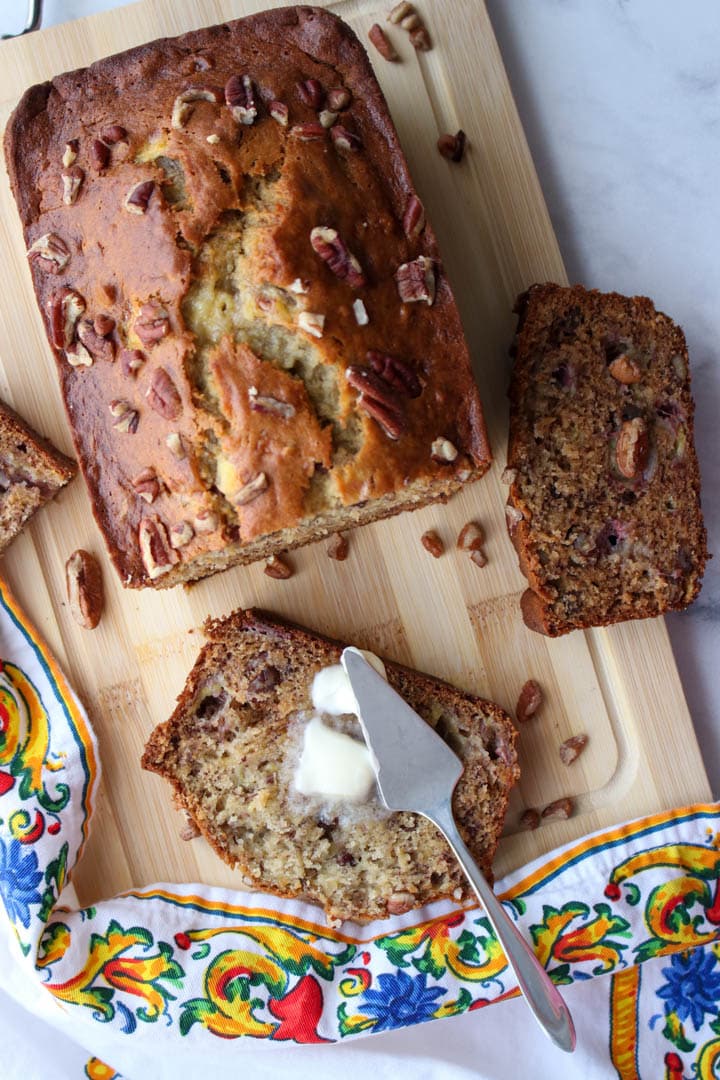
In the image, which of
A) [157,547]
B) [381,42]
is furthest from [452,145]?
[157,547]

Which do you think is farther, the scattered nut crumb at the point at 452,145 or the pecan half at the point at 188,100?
the scattered nut crumb at the point at 452,145

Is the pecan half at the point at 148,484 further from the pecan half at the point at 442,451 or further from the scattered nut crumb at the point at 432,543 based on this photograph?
the scattered nut crumb at the point at 432,543

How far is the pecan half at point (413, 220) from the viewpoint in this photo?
2486mm

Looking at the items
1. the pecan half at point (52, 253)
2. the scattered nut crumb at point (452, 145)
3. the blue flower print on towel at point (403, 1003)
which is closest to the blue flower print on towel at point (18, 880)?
the blue flower print on towel at point (403, 1003)

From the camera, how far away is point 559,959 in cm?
295

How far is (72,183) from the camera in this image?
2.46 m

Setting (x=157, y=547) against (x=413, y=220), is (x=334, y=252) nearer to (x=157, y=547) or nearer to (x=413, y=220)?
(x=413, y=220)

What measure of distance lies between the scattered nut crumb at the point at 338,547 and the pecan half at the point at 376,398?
2.38 feet

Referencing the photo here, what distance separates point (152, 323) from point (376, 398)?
0.59 metres

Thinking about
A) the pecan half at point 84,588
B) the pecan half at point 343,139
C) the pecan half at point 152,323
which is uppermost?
the pecan half at point 343,139

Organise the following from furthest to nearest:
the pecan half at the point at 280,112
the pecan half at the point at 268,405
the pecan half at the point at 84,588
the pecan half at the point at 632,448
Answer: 1. the pecan half at the point at 84,588
2. the pecan half at the point at 632,448
3. the pecan half at the point at 280,112
4. the pecan half at the point at 268,405

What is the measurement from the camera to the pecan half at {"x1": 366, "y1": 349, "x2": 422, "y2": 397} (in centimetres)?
237

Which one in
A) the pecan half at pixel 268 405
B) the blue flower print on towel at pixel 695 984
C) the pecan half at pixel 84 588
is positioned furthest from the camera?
the blue flower print on towel at pixel 695 984

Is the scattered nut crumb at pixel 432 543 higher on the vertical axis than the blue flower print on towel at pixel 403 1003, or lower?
higher
